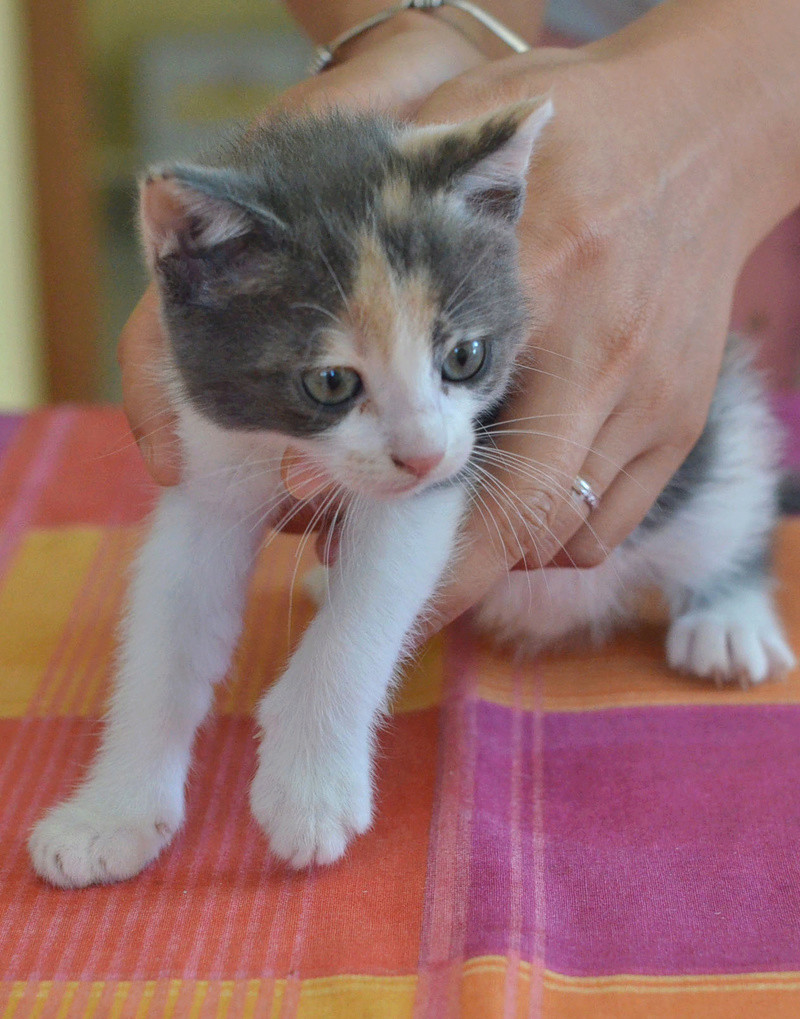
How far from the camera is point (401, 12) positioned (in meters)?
1.53

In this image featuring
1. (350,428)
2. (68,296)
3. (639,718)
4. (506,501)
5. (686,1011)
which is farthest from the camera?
(68,296)

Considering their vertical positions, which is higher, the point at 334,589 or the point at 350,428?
the point at 350,428

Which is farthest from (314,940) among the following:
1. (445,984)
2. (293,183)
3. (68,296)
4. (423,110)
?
(68,296)

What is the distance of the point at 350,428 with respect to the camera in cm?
95

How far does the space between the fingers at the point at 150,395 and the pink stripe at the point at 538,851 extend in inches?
19.1

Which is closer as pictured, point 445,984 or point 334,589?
point 445,984

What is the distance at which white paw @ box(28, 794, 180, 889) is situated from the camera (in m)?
0.94

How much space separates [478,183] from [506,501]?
31 centimetres

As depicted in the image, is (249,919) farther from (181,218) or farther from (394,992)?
(181,218)

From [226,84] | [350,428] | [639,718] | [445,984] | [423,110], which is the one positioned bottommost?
[226,84]

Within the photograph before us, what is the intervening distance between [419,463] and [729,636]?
1.77 feet

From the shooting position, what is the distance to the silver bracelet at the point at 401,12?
1.49 m

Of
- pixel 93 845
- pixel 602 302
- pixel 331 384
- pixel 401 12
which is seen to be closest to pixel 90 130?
pixel 401 12

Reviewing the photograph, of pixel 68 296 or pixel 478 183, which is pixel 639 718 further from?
pixel 68 296
